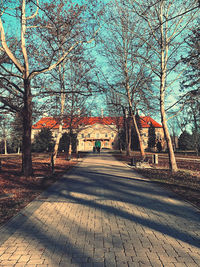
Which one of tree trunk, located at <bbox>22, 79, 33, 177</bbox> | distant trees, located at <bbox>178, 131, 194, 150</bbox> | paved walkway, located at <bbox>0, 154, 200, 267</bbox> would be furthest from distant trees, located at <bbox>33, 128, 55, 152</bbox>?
paved walkway, located at <bbox>0, 154, 200, 267</bbox>

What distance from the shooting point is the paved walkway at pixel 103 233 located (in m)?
3.32

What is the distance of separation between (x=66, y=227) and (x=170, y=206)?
10.2 feet

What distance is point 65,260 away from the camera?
10.7ft

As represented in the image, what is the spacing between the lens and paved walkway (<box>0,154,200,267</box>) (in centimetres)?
332

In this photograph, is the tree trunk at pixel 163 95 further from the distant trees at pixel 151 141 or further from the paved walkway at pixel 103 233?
the distant trees at pixel 151 141

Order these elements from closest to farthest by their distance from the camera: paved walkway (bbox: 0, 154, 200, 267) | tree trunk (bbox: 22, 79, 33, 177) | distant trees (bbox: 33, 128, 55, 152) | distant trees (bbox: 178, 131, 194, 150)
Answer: paved walkway (bbox: 0, 154, 200, 267)
tree trunk (bbox: 22, 79, 33, 177)
distant trees (bbox: 178, 131, 194, 150)
distant trees (bbox: 33, 128, 55, 152)

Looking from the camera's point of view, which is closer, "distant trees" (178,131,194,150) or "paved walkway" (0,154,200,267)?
"paved walkway" (0,154,200,267)

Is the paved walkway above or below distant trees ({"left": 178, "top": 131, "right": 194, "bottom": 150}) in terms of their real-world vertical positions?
below

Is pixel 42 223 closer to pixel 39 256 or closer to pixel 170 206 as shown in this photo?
pixel 39 256

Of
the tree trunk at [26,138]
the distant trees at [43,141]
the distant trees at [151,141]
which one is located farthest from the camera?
the distant trees at [151,141]

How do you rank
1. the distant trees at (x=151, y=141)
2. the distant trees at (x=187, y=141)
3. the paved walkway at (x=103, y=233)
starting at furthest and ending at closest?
the distant trees at (x=151, y=141)
the distant trees at (x=187, y=141)
the paved walkway at (x=103, y=233)

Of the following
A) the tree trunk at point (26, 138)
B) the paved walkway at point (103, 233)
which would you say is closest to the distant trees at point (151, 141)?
the tree trunk at point (26, 138)

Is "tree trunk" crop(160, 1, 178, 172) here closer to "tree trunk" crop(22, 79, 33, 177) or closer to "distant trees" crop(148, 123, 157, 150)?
"tree trunk" crop(22, 79, 33, 177)

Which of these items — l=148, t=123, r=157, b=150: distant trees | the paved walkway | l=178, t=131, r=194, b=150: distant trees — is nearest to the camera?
the paved walkway
